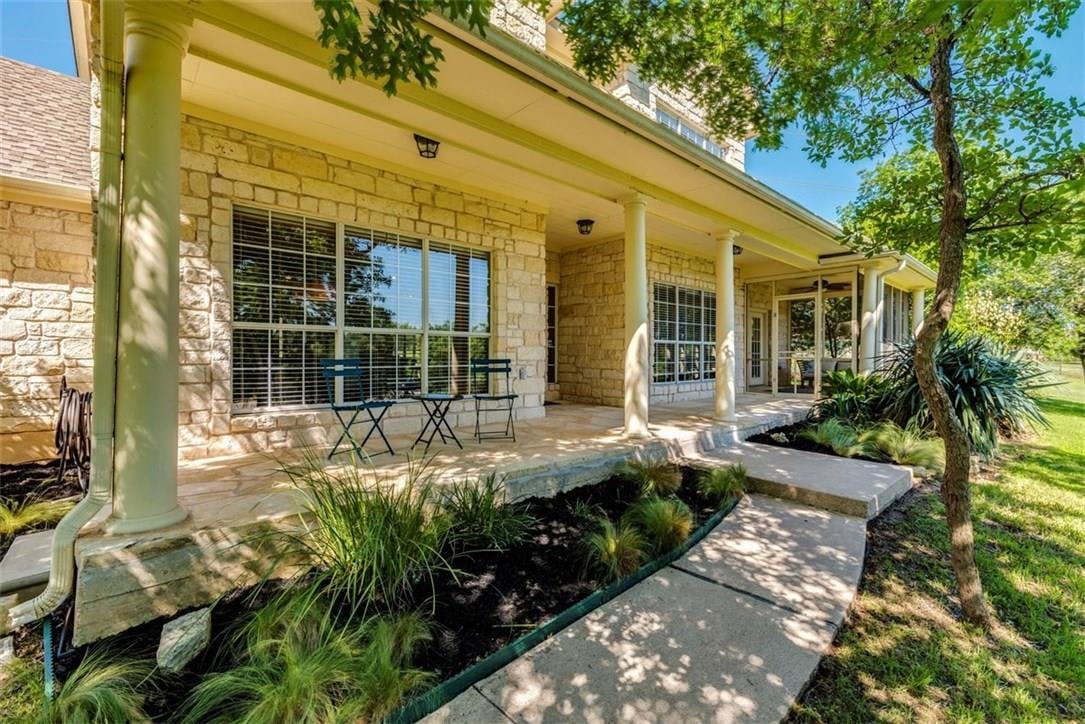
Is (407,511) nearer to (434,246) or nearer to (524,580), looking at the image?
(524,580)

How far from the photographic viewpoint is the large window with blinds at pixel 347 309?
12.7 ft

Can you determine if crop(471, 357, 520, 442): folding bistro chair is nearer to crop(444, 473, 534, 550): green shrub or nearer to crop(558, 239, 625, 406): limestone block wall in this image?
crop(444, 473, 534, 550): green shrub

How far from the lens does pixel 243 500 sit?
263 cm

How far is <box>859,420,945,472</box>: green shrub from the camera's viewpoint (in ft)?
15.4

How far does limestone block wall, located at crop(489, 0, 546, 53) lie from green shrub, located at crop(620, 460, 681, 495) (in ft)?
22.1

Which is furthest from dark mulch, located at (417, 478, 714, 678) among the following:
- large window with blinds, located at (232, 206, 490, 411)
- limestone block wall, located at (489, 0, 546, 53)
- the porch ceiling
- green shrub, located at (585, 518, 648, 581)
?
limestone block wall, located at (489, 0, 546, 53)

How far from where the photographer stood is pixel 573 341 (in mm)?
7875

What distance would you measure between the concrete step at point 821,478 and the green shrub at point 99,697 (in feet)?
13.4

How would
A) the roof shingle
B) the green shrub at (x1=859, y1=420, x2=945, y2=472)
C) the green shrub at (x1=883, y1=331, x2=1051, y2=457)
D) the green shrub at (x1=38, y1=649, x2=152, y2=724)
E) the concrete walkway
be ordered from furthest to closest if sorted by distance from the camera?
the green shrub at (x1=883, y1=331, x2=1051, y2=457) < the green shrub at (x1=859, y1=420, x2=945, y2=472) < the roof shingle < the concrete walkway < the green shrub at (x1=38, y1=649, x2=152, y2=724)

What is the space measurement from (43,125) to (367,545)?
6681 millimetres

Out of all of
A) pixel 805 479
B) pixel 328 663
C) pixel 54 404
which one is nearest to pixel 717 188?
pixel 805 479

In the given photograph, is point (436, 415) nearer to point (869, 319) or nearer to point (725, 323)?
point (725, 323)

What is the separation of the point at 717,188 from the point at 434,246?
10.3 feet

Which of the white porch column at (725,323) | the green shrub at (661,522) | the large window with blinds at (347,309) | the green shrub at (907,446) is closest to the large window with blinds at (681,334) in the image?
the white porch column at (725,323)
